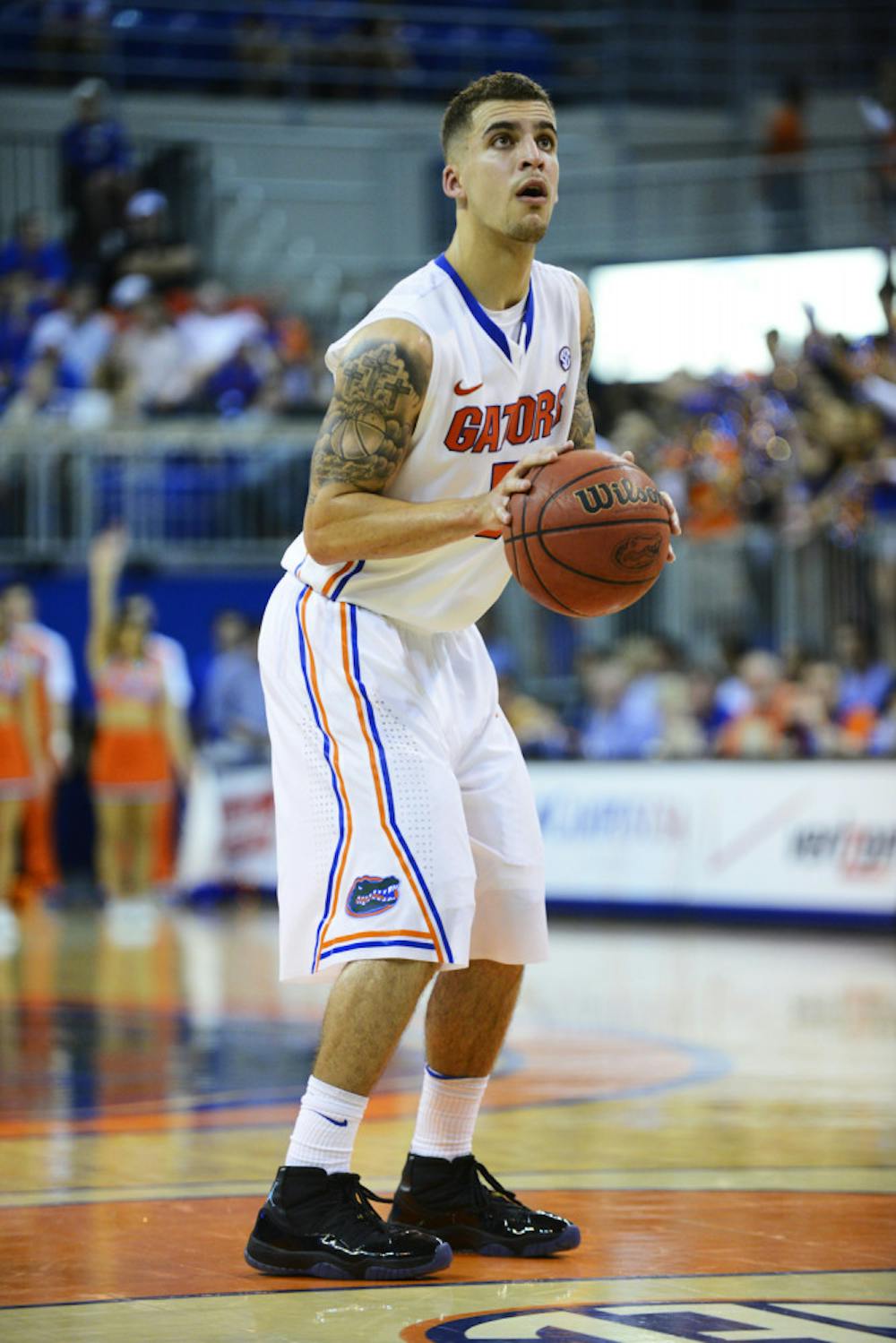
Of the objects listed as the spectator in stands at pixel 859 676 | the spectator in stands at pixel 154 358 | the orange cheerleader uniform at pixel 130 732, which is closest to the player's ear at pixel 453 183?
the spectator in stands at pixel 859 676

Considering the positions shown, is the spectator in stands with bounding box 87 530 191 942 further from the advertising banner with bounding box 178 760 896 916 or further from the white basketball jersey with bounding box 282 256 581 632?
the white basketball jersey with bounding box 282 256 581 632

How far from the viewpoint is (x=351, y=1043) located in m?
4.43

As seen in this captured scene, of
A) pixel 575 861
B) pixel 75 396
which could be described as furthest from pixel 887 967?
pixel 75 396

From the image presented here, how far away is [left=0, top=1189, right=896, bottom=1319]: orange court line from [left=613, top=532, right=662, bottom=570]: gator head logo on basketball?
151 centimetres

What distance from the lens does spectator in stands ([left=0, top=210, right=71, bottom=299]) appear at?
68.5 feet

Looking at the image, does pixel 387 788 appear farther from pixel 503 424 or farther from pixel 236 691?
pixel 236 691

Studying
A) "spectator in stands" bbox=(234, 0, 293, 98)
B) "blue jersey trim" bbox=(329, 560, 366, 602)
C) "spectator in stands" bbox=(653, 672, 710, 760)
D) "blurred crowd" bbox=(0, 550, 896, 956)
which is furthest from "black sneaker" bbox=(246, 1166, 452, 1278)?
"spectator in stands" bbox=(234, 0, 293, 98)

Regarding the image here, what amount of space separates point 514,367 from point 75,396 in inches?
609

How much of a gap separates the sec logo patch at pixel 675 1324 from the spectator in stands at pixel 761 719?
10361 mm

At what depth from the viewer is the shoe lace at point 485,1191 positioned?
4773 millimetres

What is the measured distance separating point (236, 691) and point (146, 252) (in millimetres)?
5993

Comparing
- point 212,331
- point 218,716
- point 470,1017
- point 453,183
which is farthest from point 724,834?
point 453,183

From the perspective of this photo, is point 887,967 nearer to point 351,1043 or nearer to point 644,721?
point 644,721

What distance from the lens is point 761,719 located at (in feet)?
48.1
